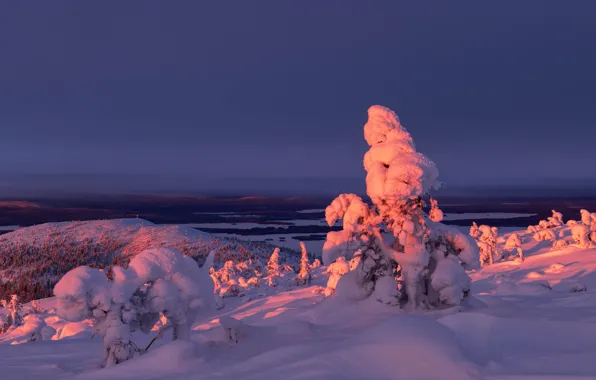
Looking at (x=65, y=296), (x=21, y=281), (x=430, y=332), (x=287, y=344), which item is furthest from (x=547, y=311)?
(x=21, y=281)

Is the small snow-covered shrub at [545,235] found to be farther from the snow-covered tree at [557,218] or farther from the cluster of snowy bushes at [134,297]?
the cluster of snowy bushes at [134,297]

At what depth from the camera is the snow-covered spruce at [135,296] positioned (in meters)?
7.32

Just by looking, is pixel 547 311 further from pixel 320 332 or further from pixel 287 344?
pixel 287 344

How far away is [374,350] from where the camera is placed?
6727mm

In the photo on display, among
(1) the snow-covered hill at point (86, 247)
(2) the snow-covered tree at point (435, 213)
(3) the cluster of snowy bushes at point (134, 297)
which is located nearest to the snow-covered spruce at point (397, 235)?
(2) the snow-covered tree at point (435, 213)

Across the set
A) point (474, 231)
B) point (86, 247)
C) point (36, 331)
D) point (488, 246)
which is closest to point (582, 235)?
point (488, 246)

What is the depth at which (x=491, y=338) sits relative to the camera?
7750 mm

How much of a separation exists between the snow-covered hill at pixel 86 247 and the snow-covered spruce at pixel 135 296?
160ft

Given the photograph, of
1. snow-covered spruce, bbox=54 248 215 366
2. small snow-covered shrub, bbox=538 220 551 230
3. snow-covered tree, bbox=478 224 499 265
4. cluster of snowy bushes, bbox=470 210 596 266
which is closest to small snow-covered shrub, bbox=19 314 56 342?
snow-covered spruce, bbox=54 248 215 366

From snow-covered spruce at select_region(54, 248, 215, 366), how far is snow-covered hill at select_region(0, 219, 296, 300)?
48.8m

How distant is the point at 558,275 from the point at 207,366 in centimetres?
1335

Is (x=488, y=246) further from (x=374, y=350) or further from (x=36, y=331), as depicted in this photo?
(x=374, y=350)

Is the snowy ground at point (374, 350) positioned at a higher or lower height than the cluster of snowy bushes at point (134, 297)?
lower

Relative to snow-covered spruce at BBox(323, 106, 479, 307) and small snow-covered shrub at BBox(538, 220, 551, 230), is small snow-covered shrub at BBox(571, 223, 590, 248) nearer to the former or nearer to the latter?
small snow-covered shrub at BBox(538, 220, 551, 230)
